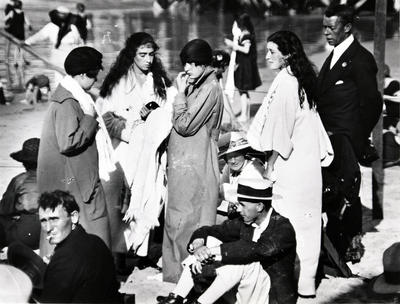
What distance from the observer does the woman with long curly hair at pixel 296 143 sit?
6.03 m

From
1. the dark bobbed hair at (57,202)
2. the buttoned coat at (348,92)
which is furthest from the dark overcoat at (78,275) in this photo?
the buttoned coat at (348,92)

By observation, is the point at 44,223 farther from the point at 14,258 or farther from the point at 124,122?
the point at 124,122

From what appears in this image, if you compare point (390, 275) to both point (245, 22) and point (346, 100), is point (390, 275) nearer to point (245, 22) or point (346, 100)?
point (346, 100)

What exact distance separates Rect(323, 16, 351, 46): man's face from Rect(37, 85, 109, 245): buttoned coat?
188cm

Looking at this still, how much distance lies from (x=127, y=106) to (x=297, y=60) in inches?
58.5

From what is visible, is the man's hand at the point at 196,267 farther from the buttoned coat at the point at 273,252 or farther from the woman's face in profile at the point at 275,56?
the woman's face in profile at the point at 275,56

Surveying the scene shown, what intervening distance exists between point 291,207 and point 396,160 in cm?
355

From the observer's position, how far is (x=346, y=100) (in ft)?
22.4

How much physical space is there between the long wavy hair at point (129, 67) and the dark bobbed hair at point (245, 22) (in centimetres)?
385

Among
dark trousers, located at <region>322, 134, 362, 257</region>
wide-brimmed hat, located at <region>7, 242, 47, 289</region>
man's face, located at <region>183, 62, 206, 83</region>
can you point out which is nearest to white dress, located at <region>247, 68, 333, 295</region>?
dark trousers, located at <region>322, 134, 362, 257</region>

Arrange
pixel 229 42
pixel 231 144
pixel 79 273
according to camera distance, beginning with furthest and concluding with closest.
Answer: pixel 229 42
pixel 231 144
pixel 79 273

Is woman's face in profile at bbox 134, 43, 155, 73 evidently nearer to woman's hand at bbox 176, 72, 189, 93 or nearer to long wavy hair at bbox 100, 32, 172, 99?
long wavy hair at bbox 100, 32, 172, 99

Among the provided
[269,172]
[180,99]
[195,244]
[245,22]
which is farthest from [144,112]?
[245,22]

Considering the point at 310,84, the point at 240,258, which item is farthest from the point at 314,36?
the point at 240,258
